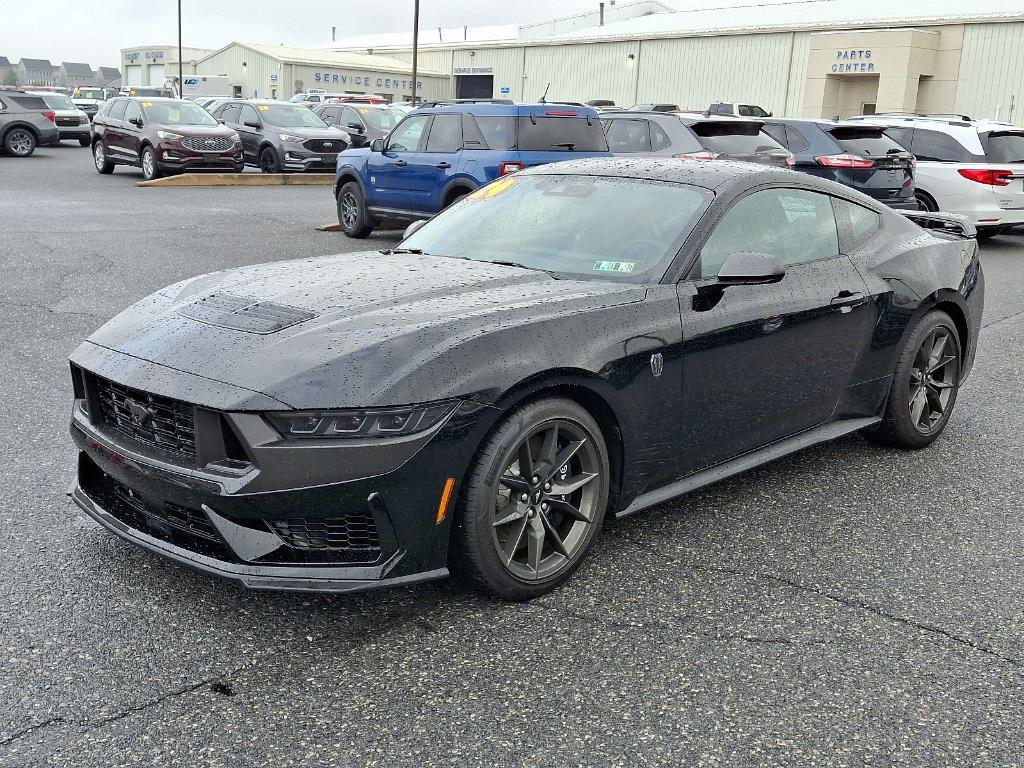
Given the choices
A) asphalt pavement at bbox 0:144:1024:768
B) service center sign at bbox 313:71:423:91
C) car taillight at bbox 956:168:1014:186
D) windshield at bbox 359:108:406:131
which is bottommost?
asphalt pavement at bbox 0:144:1024:768

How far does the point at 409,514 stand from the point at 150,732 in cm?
96

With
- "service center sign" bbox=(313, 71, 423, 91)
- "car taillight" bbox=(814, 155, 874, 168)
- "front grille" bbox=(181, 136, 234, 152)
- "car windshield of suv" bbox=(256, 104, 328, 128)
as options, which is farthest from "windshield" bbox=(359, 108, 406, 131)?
"service center sign" bbox=(313, 71, 423, 91)

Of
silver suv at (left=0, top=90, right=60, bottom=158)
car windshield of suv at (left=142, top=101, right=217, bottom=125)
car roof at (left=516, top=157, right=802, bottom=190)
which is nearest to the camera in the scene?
car roof at (left=516, top=157, right=802, bottom=190)

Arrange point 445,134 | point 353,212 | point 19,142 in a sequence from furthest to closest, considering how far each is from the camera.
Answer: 1. point 19,142
2. point 353,212
3. point 445,134

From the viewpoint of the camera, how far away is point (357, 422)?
326 centimetres

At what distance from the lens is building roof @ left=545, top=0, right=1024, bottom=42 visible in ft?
123

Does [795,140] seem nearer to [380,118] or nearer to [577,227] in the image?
[577,227]

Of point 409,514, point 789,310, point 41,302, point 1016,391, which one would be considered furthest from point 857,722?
point 41,302

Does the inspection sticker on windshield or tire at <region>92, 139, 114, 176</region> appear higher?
the inspection sticker on windshield

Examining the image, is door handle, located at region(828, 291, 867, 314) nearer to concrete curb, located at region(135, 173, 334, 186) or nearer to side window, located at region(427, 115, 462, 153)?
side window, located at region(427, 115, 462, 153)

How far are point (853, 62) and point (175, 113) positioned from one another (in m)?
26.0

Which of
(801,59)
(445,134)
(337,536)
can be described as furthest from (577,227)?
(801,59)

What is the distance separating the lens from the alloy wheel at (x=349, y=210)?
46.3 ft

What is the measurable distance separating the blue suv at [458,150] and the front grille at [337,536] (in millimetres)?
9040
